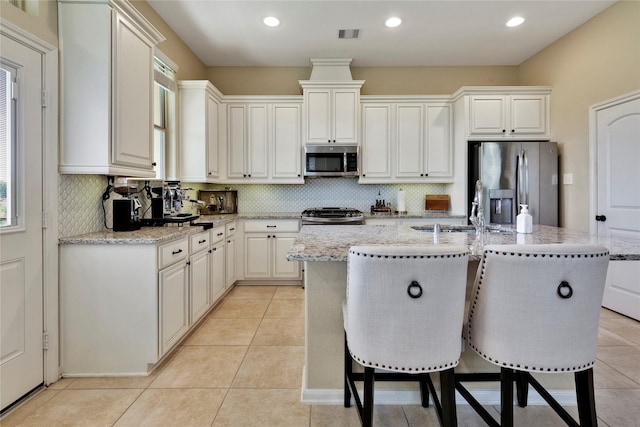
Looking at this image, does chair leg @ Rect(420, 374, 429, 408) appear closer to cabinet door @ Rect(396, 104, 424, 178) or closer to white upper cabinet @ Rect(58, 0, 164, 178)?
white upper cabinet @ Rect(58, 0, 164, 178)

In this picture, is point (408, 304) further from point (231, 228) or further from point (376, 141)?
point (376, 141)

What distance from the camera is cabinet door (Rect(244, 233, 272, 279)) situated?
439 cm

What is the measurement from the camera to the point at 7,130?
6.17ft

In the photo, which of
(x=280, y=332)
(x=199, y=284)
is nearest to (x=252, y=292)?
(x=199, y=284)

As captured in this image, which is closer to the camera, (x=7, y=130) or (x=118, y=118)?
(x=7, y=130)

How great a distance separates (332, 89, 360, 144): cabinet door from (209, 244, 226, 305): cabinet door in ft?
6.54

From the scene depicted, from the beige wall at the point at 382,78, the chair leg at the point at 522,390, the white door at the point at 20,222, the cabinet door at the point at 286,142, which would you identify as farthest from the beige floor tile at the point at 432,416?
the beige wall at the point at 382,78

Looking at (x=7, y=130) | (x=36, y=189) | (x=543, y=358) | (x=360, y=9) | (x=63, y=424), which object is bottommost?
(x=63, y=424)

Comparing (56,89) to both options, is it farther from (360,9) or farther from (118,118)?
(360,9)

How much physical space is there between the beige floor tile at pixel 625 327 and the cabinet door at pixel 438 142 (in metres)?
Answer: 2.25

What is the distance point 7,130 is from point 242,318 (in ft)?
7.39

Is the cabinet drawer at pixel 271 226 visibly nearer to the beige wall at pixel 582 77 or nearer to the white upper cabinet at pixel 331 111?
the white upper cabinet at pixel 331 111

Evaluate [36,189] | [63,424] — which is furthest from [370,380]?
[36,189]

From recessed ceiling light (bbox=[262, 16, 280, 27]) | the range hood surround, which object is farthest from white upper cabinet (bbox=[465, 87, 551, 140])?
recessed ceiling light (bbox=[262, 16, 280, 27])
